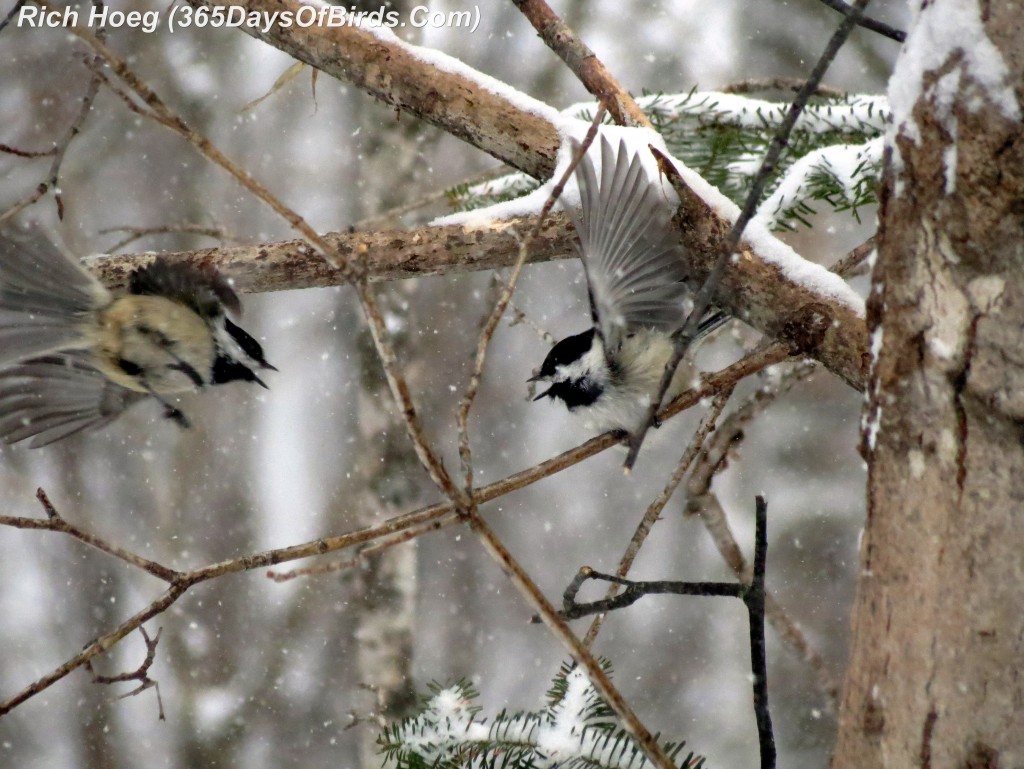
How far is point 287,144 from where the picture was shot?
379cm

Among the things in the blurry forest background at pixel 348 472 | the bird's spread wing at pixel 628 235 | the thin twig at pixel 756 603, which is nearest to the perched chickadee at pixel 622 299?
the bird's spread wing at pixel 628 235

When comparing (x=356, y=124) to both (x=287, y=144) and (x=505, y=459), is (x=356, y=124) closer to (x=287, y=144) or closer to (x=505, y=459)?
(x=287, y=144)

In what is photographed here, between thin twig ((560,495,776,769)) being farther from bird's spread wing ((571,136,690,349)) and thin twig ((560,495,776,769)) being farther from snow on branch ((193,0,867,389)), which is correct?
bird's spread wing ((571,136,690,349))

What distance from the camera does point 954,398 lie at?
0.62m

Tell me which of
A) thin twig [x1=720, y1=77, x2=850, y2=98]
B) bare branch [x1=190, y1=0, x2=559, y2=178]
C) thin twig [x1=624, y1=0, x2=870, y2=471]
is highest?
thin twig [x1=720, y1=77, x2=850, y2=98]

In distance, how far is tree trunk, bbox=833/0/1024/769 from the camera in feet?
1.93

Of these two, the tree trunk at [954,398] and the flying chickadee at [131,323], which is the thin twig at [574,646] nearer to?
the tree trunk at [954,398]

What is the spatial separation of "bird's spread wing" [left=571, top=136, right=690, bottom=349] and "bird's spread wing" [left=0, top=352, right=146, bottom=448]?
84 cm

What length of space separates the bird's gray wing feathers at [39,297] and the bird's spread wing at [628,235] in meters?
0.78

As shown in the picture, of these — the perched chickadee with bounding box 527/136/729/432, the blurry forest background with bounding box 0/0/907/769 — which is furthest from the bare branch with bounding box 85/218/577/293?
the blurry forest background with bounding box 0/0/907/769

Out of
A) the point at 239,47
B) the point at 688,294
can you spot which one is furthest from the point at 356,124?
the point at 688,294

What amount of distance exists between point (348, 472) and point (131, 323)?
8.15ft

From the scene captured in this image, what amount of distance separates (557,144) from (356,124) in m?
2.32

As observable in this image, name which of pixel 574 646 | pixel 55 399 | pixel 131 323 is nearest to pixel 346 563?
pixel 574 646
